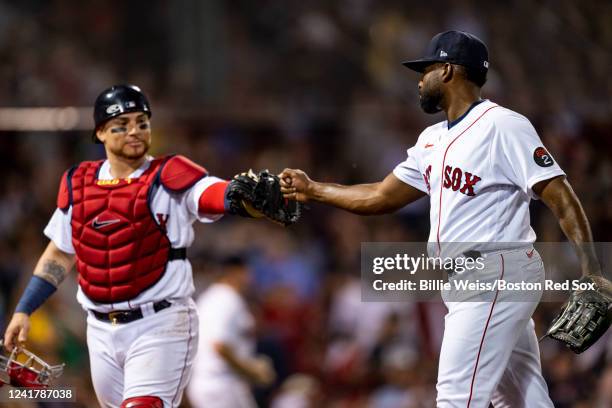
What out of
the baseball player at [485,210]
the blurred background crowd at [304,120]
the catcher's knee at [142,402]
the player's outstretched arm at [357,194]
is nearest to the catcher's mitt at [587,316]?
the baseball player at [485,210]

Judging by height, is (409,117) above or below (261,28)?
below

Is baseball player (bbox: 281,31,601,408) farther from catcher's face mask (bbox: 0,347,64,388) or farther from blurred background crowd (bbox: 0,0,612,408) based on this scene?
blurred background crowd (bbox: 0,0,612,408)

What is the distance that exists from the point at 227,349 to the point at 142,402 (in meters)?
→ 3.19

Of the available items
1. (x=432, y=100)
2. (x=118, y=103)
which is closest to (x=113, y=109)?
(x=118, y=103)

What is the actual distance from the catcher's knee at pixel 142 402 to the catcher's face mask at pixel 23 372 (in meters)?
A: 0.62

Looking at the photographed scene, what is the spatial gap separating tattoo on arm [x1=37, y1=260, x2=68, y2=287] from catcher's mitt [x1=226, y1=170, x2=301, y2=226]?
1.08 metres

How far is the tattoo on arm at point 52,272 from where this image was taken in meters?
5.02

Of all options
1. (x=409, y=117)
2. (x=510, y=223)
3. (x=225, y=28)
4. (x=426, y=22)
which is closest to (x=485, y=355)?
(x=510, y=223)

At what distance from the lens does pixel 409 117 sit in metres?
9.45

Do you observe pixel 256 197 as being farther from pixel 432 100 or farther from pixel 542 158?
pixel 542 158

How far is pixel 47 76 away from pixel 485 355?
7.39 m

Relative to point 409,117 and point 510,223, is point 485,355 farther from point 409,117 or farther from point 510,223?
point 409,117

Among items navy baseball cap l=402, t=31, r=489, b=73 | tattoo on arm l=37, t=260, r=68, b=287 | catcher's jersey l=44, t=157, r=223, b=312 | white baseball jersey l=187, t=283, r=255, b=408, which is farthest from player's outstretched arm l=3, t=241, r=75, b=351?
white baseball jersey l=187, t=283, r=255, b=408

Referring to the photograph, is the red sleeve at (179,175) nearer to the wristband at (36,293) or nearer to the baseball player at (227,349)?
the wristband at (36,293)
